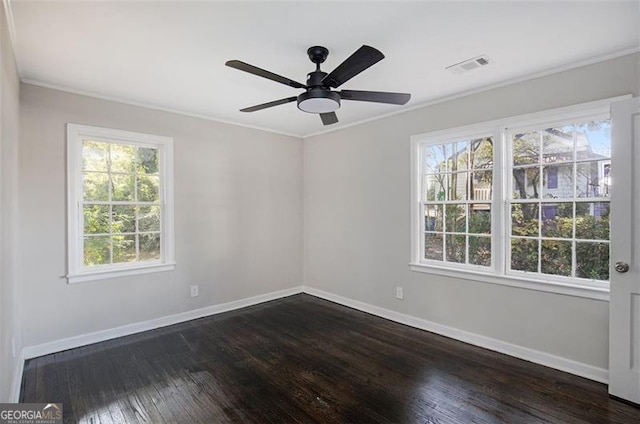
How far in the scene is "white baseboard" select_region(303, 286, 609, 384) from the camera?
8.81 ft

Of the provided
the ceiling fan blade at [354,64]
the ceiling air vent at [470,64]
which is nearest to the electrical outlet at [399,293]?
the ceiling air vent at [470,64]

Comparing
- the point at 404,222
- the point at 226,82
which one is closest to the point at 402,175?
the point at 404,222

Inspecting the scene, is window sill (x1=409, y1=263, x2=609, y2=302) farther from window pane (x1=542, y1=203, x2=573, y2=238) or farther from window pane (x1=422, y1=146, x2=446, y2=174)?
window pane (x1=422, y1=146, x2=446, y2=174)

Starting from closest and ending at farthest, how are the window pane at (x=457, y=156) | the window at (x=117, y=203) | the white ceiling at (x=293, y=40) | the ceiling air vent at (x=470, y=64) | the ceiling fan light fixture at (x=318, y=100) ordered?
the white ceiling at (x=293, y=40), the ceiling fan light fixture at (x=318, y=100), the ceiling air vent at (x=470, y=64), the window at (x=117, y=203), the window pane at (x=457, y=156)

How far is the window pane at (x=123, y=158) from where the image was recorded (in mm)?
3602

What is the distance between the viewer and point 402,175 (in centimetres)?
399

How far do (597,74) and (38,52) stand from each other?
4342mm

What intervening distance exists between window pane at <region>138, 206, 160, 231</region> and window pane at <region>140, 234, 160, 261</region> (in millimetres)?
93

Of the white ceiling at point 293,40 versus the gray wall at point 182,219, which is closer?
the white ceiling at point 293,40

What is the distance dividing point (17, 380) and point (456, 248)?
4.04 meters

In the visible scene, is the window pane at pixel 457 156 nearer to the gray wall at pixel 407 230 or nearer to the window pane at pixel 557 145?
the gray wall at pixel 407 230

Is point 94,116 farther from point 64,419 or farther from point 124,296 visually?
point 64,419

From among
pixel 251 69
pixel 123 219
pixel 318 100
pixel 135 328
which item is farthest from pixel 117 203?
pixel 318 100

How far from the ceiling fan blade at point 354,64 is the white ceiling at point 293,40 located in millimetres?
293
